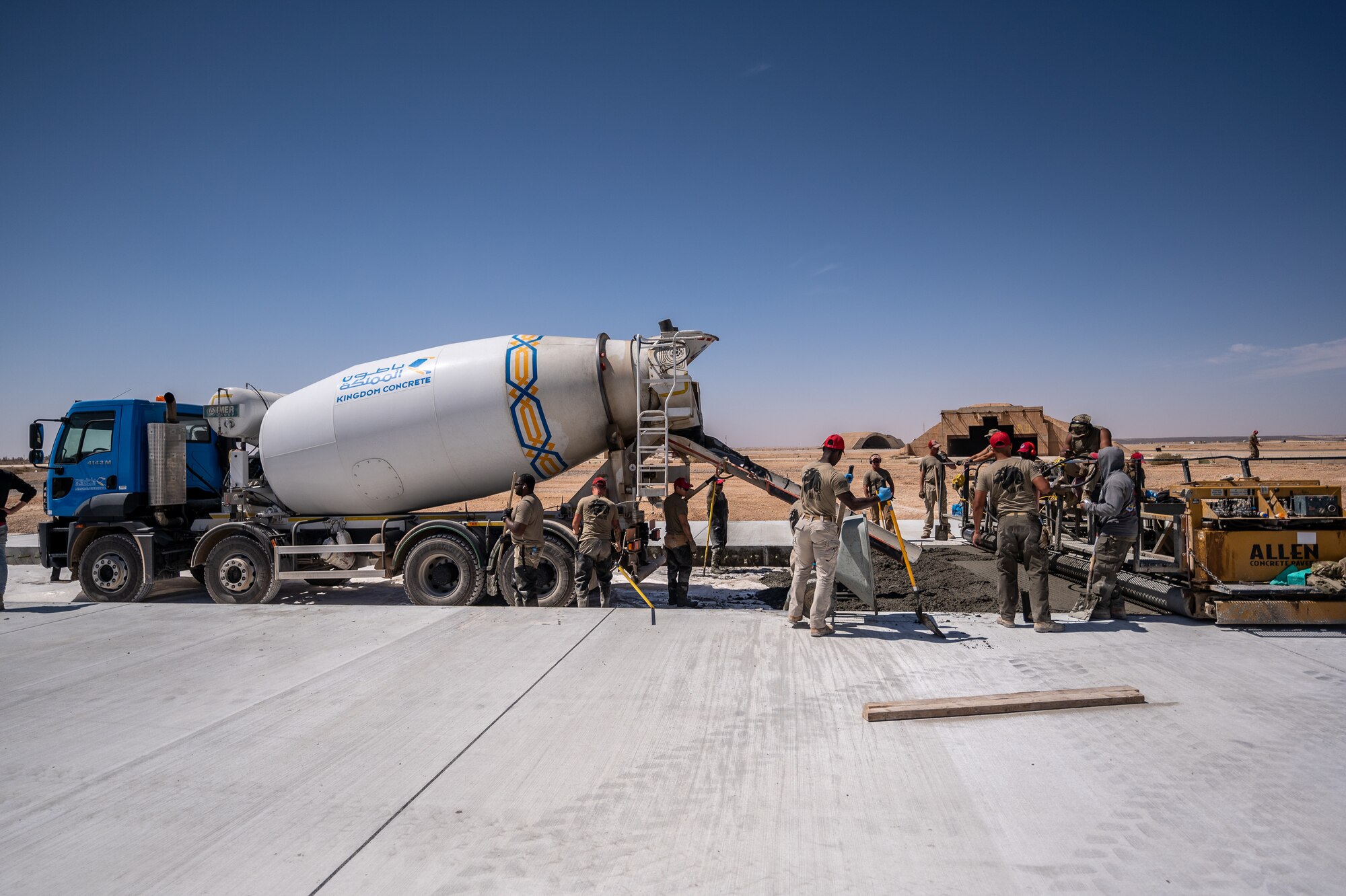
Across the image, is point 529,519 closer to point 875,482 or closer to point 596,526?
point 596,526

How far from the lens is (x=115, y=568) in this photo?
31.1 feet

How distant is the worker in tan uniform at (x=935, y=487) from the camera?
13758 millimetres

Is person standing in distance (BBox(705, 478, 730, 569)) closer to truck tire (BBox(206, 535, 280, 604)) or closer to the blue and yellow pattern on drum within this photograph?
the blue and yellow pattern on drum

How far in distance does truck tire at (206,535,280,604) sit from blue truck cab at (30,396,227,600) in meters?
0.77

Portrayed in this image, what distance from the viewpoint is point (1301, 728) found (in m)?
4.17

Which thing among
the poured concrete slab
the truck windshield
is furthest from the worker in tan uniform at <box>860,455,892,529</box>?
the truck windshield

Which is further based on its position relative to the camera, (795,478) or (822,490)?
(795,478)

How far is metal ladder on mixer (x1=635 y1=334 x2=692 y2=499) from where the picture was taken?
854 cm

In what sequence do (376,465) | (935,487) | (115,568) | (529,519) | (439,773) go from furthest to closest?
(935,487), (115,568), (376,465), (529,519), (439,773)

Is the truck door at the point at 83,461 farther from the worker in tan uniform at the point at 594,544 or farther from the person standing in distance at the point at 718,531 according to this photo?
the person standing in distance at the point at 718,531

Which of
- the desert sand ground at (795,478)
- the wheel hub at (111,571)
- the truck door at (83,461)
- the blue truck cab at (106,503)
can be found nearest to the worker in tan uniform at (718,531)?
the desert sand ground at (795,478)

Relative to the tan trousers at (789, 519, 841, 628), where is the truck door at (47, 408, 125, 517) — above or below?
above

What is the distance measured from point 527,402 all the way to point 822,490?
3.85m

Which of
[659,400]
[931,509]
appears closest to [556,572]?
[659,400]
